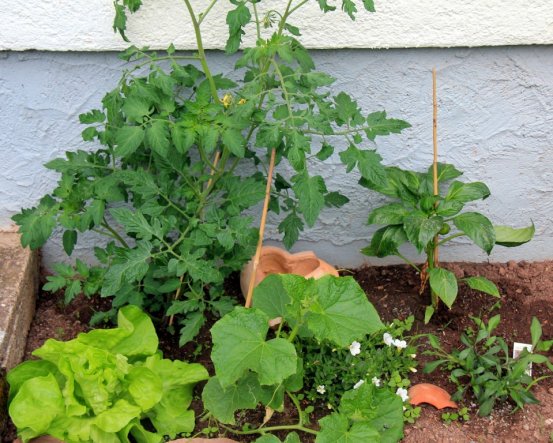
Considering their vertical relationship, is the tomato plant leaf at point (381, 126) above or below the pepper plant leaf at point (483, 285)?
above

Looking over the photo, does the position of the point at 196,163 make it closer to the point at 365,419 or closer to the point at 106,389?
the point at 106,389

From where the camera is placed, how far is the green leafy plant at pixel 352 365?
279 cm

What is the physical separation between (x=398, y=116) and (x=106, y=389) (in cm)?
160

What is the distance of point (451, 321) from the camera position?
314 cm

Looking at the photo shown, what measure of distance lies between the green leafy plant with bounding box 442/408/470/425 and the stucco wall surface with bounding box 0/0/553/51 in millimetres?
1412

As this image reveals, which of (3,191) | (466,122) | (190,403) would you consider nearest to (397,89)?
(466,122)

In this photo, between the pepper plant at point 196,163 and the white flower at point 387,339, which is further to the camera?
the white flower at point 387,339

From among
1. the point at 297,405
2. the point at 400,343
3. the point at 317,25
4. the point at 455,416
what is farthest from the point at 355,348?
the point at 317,25

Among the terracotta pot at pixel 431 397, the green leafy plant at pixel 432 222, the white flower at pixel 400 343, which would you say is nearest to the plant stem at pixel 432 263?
the green leafy plant at pixel 432 222

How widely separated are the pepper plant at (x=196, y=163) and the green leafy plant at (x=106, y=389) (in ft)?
0.52

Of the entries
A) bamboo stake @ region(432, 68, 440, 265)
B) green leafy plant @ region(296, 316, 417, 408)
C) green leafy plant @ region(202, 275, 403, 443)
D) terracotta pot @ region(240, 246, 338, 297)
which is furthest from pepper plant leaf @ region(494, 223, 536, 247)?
green leafy plant @ region(202, 275, 403, 443)

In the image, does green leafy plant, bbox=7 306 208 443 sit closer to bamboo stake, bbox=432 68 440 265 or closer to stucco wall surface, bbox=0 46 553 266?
stucco wall surface, bbox=0 46 553 266

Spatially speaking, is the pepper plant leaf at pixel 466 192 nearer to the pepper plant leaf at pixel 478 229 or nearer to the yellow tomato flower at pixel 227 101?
the pepper plant leaf at pixel 478 229

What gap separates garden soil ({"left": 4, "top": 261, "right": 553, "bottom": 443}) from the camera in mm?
2711
